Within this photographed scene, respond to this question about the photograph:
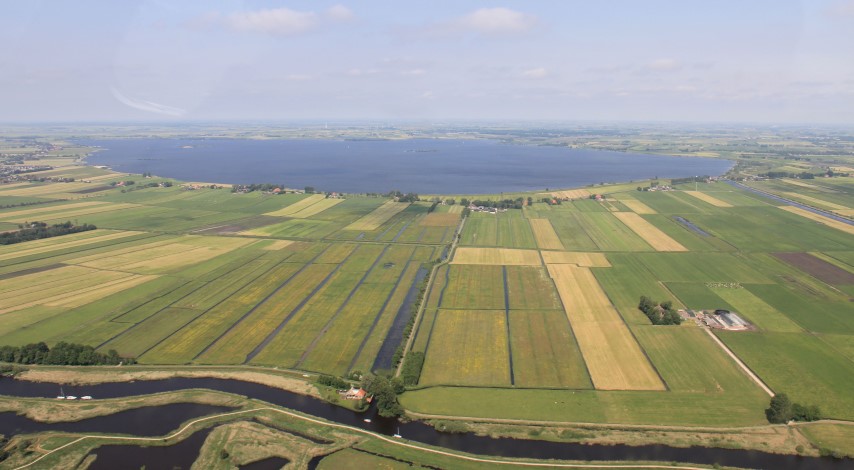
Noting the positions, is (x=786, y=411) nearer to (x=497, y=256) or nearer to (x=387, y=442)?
(x=387, y=442)

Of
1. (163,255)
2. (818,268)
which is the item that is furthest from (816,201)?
(163,255)

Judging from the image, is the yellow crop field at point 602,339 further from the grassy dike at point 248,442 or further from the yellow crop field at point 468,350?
the grassy dike at point 248,442

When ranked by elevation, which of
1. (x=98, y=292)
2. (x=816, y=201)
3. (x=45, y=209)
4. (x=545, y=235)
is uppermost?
(x=816, y=201)

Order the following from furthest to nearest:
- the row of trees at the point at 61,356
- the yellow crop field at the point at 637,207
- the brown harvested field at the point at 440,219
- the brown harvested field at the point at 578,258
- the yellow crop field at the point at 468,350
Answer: the yellow crop field at the point at 637,207 → the brown harvested field at the point at 440,219 → the brown harvested field at the point at 578,258 → the row of trees at the point at 61,356 → the yellow crop field at the point at 468,350

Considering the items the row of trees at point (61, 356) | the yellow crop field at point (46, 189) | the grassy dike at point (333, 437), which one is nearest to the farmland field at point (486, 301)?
the grassy dike at point (333, 437)

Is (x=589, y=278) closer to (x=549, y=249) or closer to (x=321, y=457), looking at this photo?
(x=549, y=249)

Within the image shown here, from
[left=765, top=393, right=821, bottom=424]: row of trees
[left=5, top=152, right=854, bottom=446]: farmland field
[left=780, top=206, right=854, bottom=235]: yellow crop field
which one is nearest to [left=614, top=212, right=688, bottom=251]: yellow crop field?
[left=5, top=152, right=854, bottom=446]: farmland field

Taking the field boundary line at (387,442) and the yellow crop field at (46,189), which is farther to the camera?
the yellow crop field at (46,189)

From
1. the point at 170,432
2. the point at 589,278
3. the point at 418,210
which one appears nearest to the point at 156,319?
the point at 170,432
